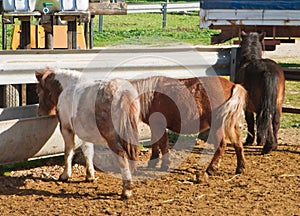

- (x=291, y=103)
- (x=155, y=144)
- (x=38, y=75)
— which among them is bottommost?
(x=291, y=103)

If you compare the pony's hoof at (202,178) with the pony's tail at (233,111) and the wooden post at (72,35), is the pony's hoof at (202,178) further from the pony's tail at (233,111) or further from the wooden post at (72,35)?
the wooden post at (72,35)

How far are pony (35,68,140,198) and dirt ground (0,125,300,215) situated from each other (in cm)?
25

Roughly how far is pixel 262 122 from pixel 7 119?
10.8 ft

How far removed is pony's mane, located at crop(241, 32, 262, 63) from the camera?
30.5 ft

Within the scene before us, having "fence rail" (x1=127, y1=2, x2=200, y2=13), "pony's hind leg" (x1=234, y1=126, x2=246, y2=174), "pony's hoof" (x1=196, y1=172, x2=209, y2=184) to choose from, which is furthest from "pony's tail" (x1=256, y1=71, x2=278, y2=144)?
"fence rail" (x1=127, y1=2, x2=200, y2=13)

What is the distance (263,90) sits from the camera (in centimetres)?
877

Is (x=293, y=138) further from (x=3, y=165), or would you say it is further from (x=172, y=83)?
(x=3, y=165)

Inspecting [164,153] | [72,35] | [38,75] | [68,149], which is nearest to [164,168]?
[164,153]

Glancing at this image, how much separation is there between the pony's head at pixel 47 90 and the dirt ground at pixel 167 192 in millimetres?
705

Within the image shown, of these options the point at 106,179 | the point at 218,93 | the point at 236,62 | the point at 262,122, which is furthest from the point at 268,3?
the point at 106,179

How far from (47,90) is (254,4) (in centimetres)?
567

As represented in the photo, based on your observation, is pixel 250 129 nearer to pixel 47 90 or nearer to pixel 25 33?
pixel 47 90

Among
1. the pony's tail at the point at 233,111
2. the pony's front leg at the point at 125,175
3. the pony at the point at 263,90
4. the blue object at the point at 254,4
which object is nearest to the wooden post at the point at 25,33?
the blue object at the point at 254,4

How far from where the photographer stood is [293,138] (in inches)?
388
